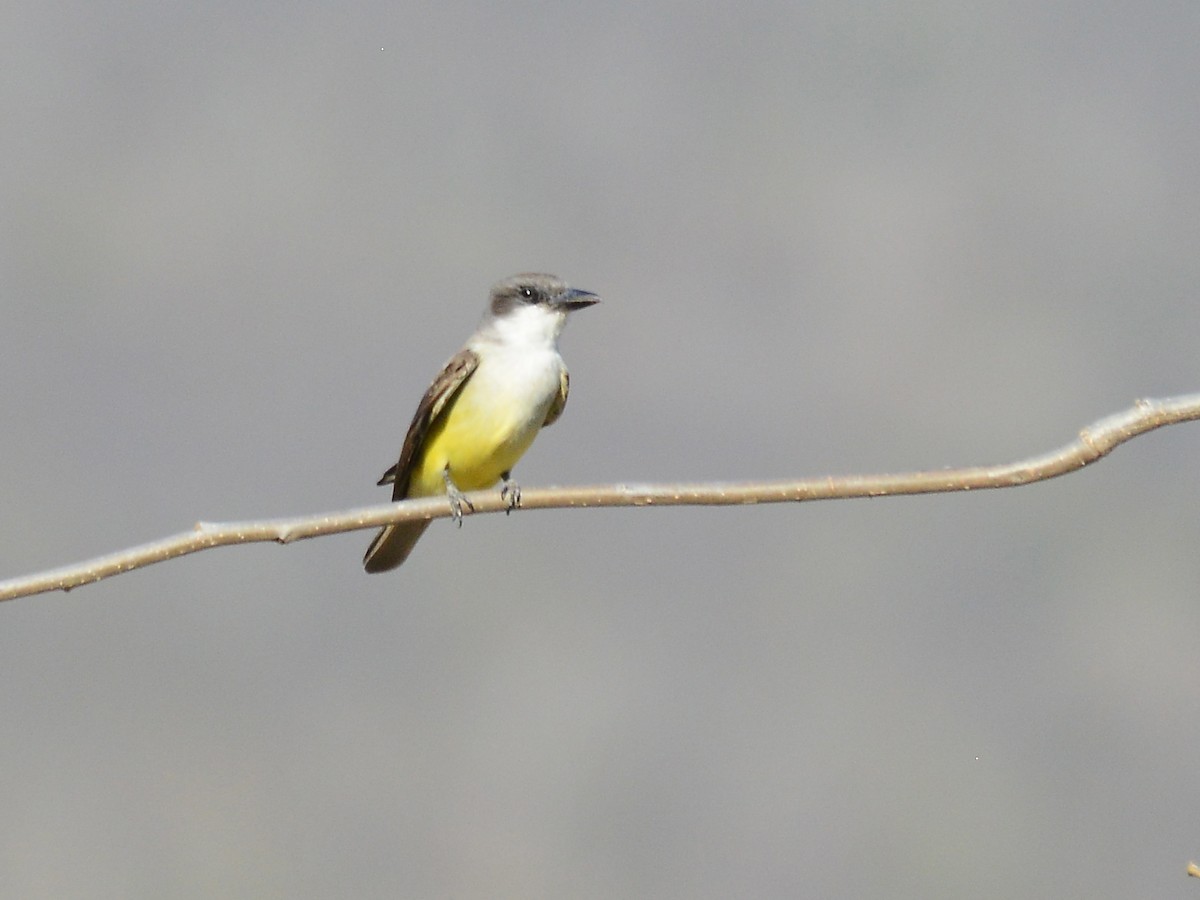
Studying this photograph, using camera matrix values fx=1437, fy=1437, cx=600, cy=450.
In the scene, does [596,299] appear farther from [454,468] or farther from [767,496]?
[767,496]

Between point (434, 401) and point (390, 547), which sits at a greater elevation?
point (434, 401)

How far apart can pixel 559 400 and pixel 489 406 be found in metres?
0.30

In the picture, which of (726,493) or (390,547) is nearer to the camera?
(726,493)

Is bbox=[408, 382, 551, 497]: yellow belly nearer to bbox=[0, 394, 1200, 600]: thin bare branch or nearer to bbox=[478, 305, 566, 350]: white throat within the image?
bbox=[478, 305, 566, 350]: white throat

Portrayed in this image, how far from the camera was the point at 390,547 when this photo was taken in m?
3.91

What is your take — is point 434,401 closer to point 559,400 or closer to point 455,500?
point 559,400

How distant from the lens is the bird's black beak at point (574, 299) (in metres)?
3.98

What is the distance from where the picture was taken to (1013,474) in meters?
1.81

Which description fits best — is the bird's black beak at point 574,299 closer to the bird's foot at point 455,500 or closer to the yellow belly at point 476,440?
the yellow belly at point 476,440

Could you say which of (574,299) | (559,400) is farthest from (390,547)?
(574,299)

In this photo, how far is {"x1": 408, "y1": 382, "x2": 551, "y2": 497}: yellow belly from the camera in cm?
373

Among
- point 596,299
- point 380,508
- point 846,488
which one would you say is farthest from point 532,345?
point 846,488

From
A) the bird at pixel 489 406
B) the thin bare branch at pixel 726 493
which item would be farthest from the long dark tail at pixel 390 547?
the thin bare branch at pixel 726 493

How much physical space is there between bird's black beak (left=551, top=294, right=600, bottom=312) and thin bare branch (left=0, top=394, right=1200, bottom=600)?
1.96 metres
